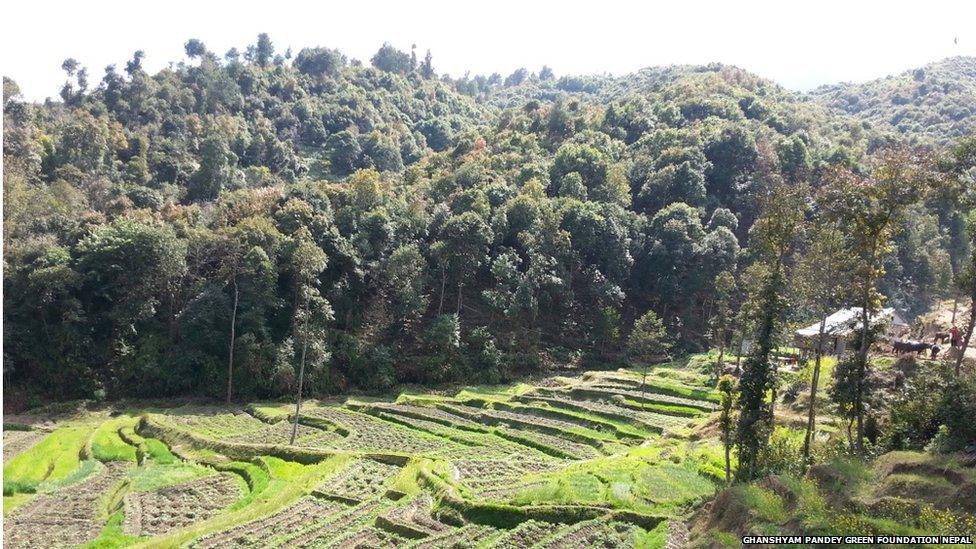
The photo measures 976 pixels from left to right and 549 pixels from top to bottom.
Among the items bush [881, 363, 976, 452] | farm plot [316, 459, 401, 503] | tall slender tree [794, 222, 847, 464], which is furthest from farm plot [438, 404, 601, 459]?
bush [881, 363, 976, 452]

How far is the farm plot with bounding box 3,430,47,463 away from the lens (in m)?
36.7

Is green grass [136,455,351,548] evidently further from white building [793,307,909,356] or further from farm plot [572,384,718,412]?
white building [793,307,909,356]

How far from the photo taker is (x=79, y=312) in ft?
159

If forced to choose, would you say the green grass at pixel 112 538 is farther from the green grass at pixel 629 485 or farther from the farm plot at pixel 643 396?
the farm plot at pixel 643 396

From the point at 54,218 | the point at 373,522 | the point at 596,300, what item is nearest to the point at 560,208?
the point at 596,300

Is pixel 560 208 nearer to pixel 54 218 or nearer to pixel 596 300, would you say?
pixel 596 300

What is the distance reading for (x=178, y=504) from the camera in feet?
97.1

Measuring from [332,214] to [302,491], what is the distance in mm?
33759

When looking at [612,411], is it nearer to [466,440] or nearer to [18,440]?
[466,440]

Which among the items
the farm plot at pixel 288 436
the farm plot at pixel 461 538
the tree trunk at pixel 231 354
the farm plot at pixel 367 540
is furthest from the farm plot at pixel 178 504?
the tree trunk at pixel 231 354

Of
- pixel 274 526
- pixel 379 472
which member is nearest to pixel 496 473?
pixel 379 472

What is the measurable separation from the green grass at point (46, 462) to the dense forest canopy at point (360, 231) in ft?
25.0

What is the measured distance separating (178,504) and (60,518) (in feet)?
14.0

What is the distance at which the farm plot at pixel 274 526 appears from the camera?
935 inches
